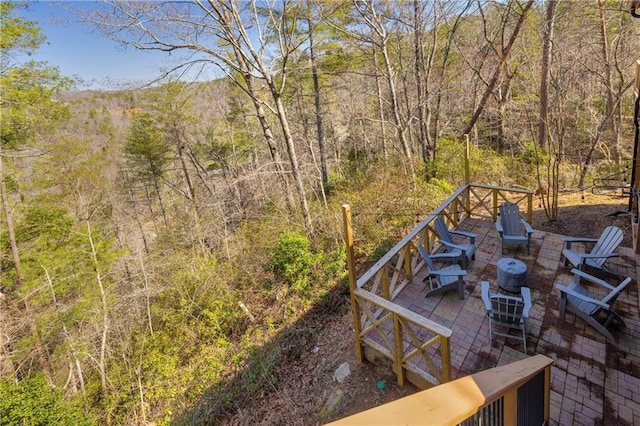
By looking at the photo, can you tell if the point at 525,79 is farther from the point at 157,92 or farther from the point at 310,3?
the point at 157,92

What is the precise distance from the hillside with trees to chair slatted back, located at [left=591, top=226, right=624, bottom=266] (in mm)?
2472

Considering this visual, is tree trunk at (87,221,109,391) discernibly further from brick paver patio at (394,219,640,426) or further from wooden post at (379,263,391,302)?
brick paver patio at (394,219,640,426)

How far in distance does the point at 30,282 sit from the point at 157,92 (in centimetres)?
1074

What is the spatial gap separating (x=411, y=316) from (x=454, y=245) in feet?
8.17

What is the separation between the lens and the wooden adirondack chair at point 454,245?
5.48 metres

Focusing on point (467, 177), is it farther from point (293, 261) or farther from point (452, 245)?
point (293, 261)

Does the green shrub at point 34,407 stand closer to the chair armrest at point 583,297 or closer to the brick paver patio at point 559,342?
the brick paver patio at point 559,342

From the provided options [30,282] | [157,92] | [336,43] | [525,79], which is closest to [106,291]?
[30,282]

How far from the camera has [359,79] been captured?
15273mm

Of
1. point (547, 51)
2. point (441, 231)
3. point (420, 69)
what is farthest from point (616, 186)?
point (420, 69)

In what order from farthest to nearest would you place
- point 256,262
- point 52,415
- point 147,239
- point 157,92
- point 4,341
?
point 147,239, point 157,92, point 256,262, point 4,341, point 52,415

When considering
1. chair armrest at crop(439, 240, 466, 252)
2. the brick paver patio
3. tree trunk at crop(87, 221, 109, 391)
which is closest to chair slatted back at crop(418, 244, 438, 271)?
the brick paver patio

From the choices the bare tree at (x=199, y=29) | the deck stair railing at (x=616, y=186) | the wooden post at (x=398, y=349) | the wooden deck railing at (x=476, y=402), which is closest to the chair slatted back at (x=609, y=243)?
the deck stair railing at (x=616, y=186)

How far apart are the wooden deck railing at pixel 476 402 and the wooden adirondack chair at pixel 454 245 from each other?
3252mm
